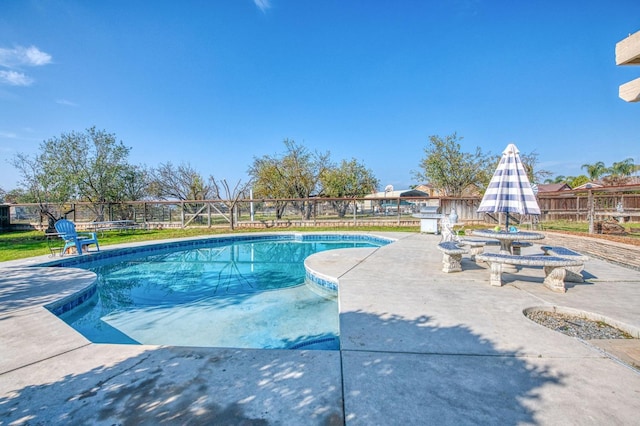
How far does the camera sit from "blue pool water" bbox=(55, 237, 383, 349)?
392cm

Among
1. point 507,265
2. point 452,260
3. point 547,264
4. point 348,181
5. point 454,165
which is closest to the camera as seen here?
point 547,264

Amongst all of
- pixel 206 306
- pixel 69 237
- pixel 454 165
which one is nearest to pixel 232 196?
pixel 69 237

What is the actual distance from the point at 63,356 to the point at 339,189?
22975mm

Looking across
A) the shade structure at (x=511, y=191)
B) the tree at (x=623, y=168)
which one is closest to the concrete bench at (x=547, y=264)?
the shade structure at (x=511, y=191)

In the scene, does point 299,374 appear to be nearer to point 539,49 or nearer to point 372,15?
point 372,15

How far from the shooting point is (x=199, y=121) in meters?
22.3

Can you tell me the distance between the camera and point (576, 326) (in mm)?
3229

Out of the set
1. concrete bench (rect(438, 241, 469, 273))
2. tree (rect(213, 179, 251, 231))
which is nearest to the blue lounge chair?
tree (rect(213, 179, 251, 231))

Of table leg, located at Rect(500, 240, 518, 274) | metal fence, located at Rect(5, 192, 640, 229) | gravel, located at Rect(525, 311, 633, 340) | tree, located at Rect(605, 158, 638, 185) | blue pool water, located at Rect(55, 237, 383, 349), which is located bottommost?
blue pool water, located at Rect(55, 237, 383, 349)

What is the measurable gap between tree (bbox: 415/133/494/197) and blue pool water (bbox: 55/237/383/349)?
16448mm

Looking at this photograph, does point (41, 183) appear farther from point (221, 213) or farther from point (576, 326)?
point (576, 326)

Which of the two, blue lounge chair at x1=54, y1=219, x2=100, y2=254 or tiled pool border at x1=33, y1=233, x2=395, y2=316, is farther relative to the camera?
blue lounge chair at x1=54, y1=219, x2=100, y2=254

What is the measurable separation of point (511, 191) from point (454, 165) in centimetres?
1755

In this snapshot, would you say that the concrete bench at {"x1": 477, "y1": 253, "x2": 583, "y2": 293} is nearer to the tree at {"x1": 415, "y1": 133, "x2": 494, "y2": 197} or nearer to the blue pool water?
the blue pool water
